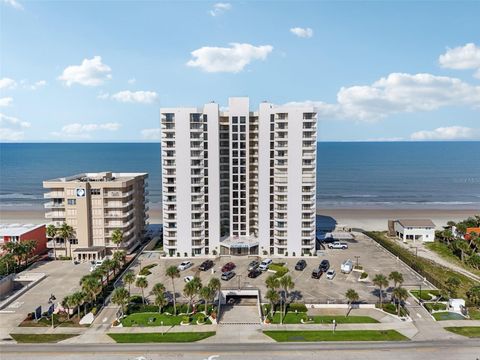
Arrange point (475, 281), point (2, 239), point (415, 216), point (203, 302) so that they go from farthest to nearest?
point (415, 216) → point (2, 239) → point (475, 281) → point (203, 302)

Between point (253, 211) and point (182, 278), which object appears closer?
point (182, 278)

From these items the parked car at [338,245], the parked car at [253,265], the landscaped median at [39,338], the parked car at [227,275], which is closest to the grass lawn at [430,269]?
the parked car at [338,245]

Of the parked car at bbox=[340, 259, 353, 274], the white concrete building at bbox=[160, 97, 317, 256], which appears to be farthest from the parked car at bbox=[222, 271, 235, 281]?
the parked car at bbox=[340, 259, 353, 274]

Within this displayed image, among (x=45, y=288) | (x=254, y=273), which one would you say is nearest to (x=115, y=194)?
(x=45, y=288)

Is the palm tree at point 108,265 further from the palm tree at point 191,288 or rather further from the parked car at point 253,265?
the parked car at point 253,265

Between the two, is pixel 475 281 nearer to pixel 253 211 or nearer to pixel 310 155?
pixel 310 155

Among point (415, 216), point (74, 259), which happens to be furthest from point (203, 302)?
point (415, 216)

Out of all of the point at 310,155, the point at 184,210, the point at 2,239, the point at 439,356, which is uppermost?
the point at 310,155
